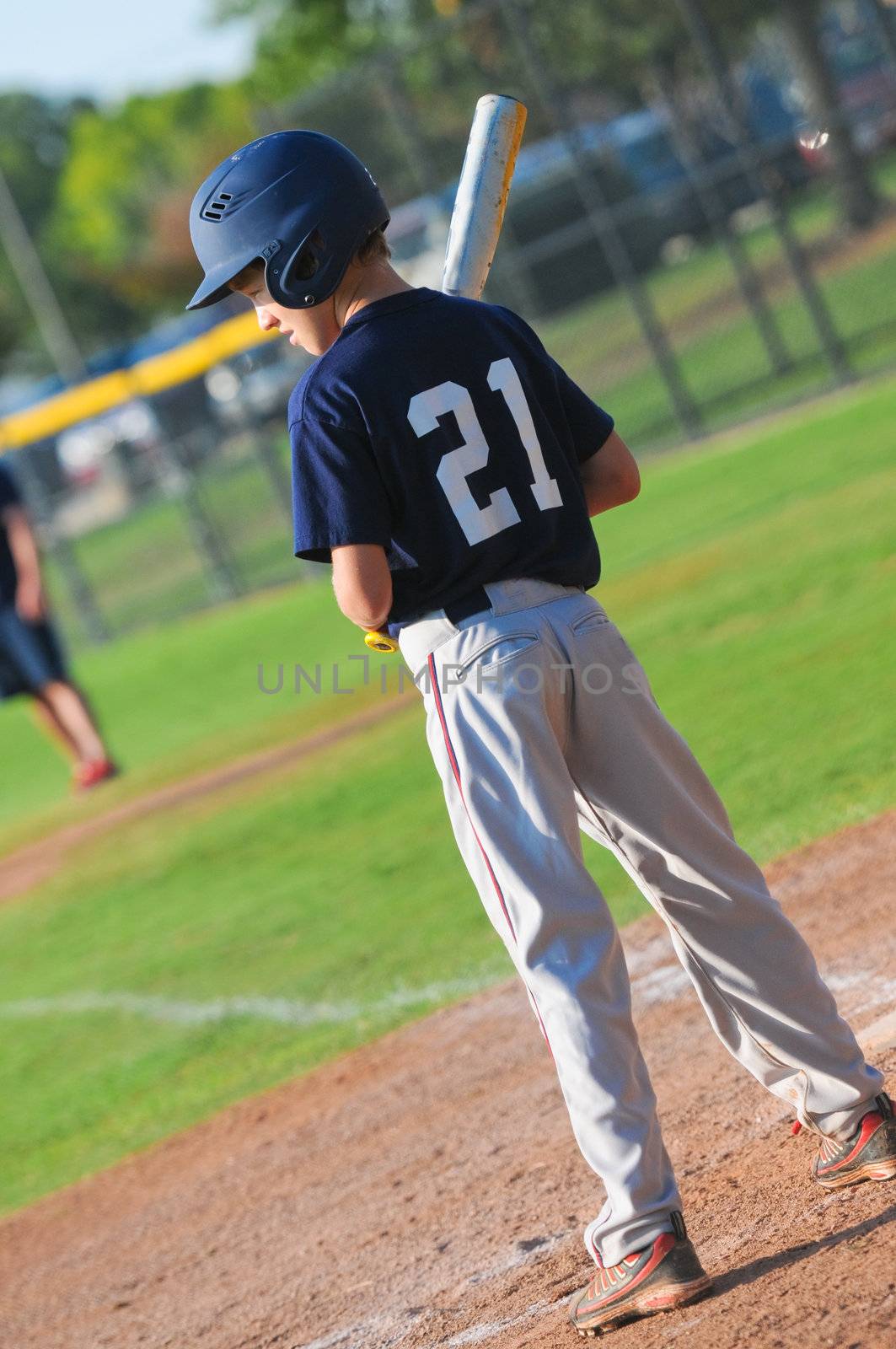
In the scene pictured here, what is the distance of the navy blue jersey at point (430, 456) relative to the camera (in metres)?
2.90

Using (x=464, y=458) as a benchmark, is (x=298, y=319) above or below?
above

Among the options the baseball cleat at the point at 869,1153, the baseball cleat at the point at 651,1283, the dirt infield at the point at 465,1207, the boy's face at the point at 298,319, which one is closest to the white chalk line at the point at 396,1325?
the dirt infield at the point at 465,1207

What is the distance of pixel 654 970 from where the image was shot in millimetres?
4871

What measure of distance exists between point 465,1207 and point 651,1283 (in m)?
0.97

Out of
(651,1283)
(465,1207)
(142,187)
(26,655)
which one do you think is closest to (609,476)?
(651,1283)

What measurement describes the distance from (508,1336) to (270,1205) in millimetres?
1364

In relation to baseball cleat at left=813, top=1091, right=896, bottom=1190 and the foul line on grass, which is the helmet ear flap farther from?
the foul line on grass

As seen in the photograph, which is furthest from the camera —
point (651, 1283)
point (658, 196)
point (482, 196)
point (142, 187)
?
point (142, 187)

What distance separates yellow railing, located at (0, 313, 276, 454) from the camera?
63.9ft

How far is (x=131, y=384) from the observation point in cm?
2028

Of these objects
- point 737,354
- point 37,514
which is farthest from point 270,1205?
point 37,514

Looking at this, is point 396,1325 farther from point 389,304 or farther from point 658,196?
Result: point 658,196

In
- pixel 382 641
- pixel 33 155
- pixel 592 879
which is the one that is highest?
pixel 33 155

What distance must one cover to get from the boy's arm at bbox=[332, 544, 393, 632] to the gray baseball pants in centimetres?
12
